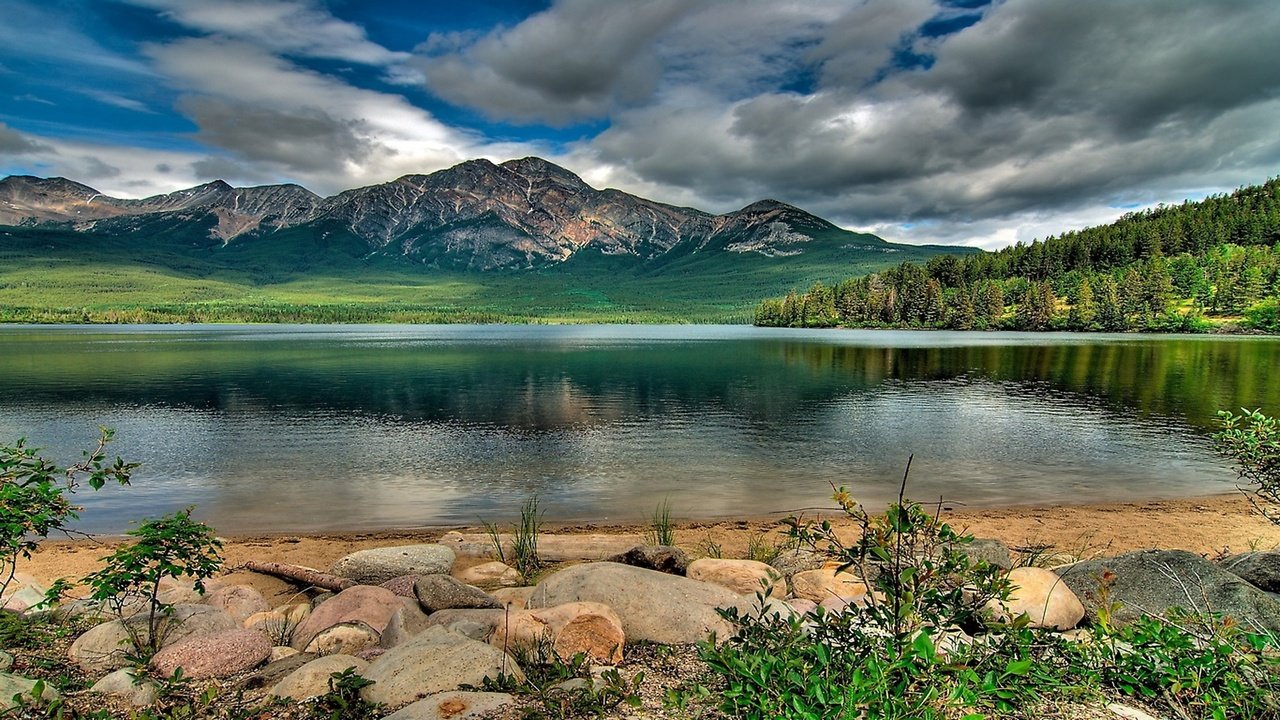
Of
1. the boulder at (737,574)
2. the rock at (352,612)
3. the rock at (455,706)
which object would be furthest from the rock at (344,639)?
the boulder at (737,574)

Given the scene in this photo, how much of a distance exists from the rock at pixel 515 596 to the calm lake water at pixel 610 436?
9826 millimetres

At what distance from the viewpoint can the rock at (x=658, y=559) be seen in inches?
528

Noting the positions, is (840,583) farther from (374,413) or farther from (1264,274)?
(1264,274)

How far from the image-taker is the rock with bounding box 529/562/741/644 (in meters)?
8.93

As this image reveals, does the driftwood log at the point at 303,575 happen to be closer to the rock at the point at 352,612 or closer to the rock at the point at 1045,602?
the rock at the point at 352,612

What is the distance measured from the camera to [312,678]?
7250mm

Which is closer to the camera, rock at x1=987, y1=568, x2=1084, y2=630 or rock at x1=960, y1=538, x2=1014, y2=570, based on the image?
rock at x1=987, y1=568, x2=1084, y2=630

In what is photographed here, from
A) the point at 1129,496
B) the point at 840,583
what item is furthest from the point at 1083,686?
the point at 1129,496

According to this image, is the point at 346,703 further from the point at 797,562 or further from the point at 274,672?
the point at 797,562

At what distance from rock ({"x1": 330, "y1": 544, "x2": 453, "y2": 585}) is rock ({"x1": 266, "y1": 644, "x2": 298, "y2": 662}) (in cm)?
426

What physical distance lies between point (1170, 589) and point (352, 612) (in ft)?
41.6

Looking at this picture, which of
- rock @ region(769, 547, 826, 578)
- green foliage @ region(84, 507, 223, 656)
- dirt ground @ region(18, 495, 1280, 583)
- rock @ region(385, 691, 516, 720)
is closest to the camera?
rock @ region(385, 691, 516, 720)

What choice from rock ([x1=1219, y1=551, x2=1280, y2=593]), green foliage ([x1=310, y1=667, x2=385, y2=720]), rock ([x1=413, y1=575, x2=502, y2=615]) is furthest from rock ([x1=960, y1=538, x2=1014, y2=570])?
green foliage ([x1=310, y1=667, x2=385, y2=720])

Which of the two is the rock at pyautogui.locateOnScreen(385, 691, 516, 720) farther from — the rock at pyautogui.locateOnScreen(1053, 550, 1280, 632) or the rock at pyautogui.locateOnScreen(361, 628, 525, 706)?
the rock at pyautogui.locateOnScreen(1053, 550, 1280, 632)
